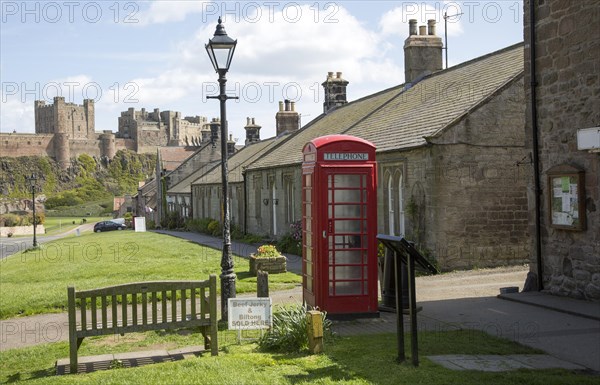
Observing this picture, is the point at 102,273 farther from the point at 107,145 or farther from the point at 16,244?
the point at 107,145

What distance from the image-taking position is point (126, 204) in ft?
320

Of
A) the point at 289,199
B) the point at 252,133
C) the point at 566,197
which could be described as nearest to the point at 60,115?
the point at 252,133

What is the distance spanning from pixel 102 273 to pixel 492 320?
13127mm

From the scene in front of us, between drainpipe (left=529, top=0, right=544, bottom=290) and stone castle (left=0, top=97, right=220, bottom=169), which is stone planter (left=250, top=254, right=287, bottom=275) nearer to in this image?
drainpipe (left=529, top=0, right=544, bottom=290)

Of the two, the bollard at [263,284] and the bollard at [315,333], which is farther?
the bollard at [263,284]

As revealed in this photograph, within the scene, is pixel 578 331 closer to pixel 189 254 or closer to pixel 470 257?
pixel 470 257

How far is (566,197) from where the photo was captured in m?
12.4

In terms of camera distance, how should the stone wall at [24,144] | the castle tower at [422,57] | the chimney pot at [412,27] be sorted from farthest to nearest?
1. the stone wall at [24,144]
2. the castle tower at [422,57]
3. the chimney pot at [412,27]

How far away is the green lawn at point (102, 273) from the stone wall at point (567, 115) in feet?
21.1

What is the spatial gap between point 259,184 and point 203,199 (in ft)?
50.8

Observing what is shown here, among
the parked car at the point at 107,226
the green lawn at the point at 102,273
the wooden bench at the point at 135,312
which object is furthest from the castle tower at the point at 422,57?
the parked car at the point at 107,226

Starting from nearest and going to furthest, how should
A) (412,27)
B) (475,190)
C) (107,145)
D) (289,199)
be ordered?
1. (475,190)
2. (412,27)
3. (289,199)
4. (107,145)

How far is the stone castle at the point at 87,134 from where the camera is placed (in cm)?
13400

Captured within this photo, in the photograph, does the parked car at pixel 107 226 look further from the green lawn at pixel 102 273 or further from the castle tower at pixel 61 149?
the castle tower at pixel 61 149
